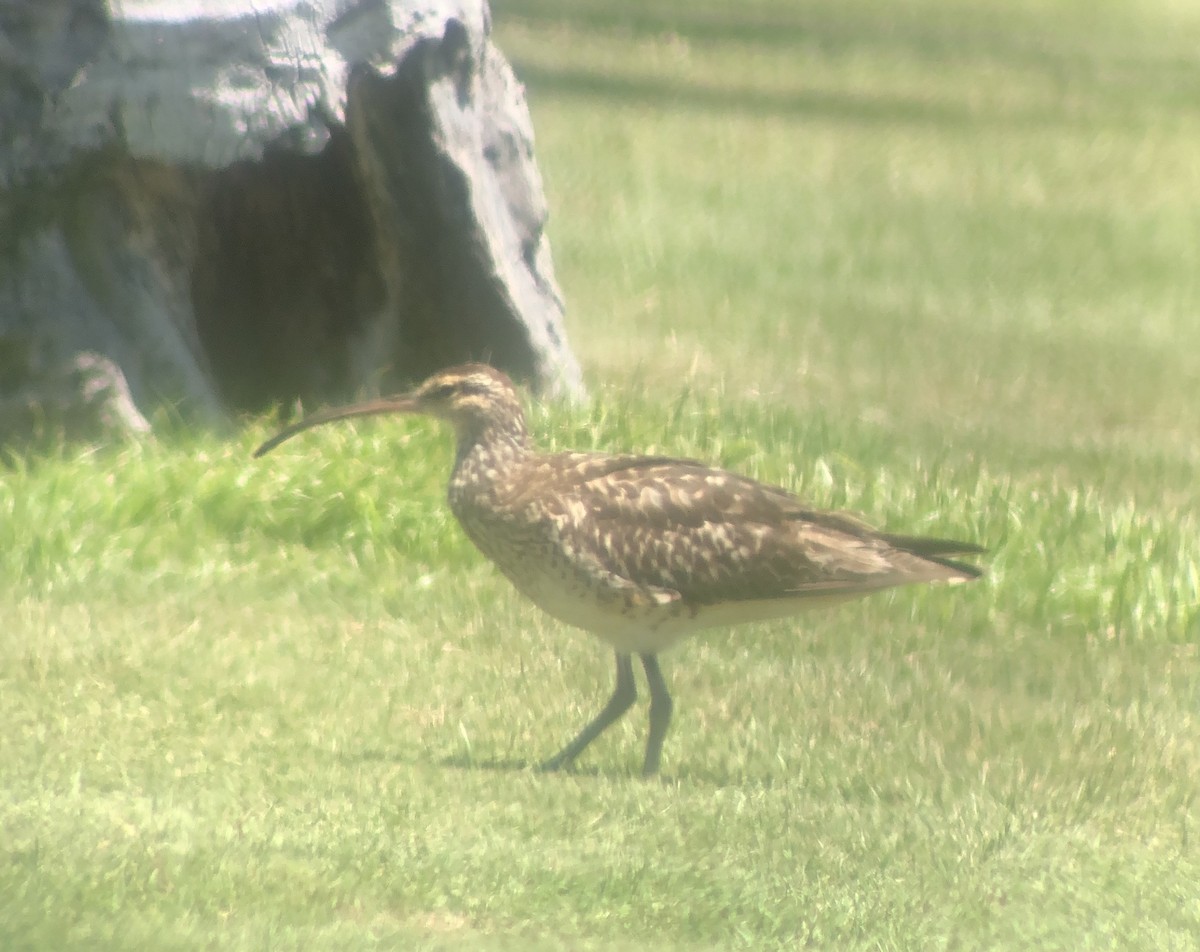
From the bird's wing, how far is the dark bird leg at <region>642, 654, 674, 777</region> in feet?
0.92

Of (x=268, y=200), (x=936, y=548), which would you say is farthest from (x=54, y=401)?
(x=936, y=548)

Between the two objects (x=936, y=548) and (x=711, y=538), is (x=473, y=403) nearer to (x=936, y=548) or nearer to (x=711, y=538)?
(x=711, y=538)

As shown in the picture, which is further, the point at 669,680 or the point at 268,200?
the point at 268,200

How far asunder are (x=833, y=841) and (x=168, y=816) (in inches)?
76.0

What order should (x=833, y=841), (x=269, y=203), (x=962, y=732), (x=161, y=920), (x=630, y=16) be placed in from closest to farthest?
(x=161, y=920) < (x=833, y=841) < (x=962, y=732) < (x=269, y=203) < (x=630, y=16)

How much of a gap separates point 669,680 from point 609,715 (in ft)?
3.36

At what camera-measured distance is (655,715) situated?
692cm

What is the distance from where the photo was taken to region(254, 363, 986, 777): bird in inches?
269

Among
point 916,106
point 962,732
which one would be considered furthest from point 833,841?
point 916,106

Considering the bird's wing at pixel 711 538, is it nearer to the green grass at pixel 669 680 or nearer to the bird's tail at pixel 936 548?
the bird's tail at pixel 936 548

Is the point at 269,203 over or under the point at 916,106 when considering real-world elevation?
over

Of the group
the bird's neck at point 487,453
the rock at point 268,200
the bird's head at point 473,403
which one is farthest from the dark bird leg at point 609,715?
the rock at point 268,200

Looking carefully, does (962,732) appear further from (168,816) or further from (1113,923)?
(168,816)

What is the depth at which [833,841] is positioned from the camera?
6.41 metres
